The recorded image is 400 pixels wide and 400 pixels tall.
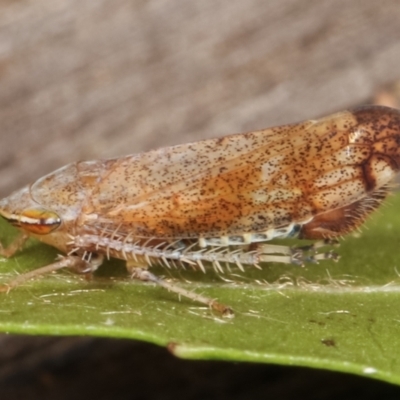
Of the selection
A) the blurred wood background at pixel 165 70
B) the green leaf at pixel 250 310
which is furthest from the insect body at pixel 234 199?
the blurred wood background at pixel 165 70

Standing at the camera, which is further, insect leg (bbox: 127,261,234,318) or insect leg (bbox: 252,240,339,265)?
insect leg (bbox: 252,240,339,265)

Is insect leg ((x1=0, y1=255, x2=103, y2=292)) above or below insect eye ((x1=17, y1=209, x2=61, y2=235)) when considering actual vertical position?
below

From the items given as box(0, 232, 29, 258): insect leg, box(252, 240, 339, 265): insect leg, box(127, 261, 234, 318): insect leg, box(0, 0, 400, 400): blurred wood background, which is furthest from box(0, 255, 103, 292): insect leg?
box(0, 0, 400, 400): blurred wood background

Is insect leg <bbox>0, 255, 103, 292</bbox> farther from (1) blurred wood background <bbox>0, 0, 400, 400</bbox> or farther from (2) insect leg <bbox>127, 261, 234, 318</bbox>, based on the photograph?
(1) blurred wood background <bbox>0, 0, 400, 400</bbox>

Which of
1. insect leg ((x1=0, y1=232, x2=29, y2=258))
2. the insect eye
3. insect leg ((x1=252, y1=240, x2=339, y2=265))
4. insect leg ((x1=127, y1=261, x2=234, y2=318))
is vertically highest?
the insect eye

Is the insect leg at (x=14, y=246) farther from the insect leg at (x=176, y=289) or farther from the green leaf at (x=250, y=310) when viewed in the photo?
the insect leg at (x=176, y=289)

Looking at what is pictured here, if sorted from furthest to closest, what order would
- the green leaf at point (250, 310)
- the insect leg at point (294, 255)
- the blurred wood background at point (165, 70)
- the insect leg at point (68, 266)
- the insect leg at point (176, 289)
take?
the blurred wood background at point (165, 70), the insect leg at point (294, 255), the insect leg at point (68, 266), the insect leg at point (176, 289), the green leaf at point (250, 310)
